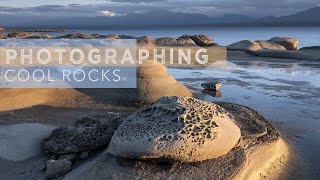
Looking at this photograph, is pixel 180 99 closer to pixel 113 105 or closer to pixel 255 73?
pixel 113 105

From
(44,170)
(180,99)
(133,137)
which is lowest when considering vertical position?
(44,170)

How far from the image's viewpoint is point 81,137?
4.70 m

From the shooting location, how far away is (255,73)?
12.7 m

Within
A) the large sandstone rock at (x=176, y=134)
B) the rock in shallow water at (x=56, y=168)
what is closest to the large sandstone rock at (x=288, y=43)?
the large sandstone rock at (x=176, y=134)

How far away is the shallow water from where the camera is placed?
585 centimetres

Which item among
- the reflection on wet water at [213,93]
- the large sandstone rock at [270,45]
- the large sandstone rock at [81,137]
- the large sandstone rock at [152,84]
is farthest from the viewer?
the large sandstone rock at [270,45]

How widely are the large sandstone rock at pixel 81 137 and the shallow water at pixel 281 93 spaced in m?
2.53

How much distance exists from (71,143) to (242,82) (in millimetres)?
6928

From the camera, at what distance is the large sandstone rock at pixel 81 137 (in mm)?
4602

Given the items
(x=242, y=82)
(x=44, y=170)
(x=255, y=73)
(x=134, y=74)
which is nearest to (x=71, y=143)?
(x=44, y=170)

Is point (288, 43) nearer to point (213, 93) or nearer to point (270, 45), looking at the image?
point (270, 45)

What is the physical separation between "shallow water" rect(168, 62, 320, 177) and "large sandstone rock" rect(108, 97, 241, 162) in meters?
1.34

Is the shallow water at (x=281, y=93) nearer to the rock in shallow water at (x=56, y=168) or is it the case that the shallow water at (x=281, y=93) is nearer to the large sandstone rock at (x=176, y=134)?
the large sandstone rock at (x=176, y=134)

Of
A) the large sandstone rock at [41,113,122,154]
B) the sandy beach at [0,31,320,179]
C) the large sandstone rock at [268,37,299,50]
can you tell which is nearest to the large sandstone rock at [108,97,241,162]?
the sandy beach at [0,31,320,179]
